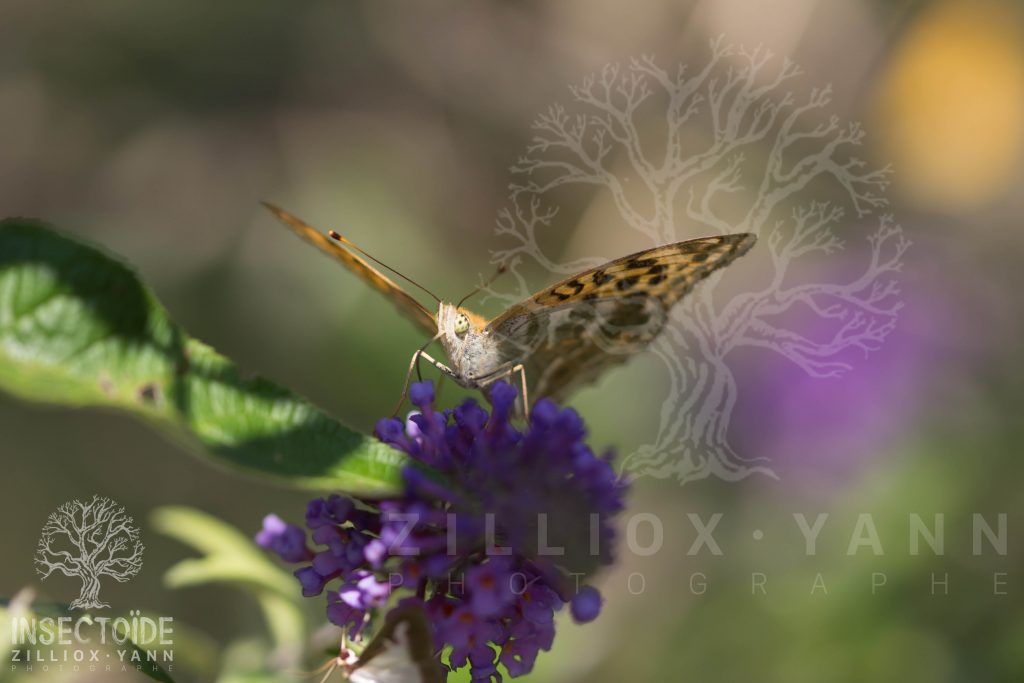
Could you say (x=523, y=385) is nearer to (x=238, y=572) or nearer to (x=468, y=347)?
(x=468, y=347)

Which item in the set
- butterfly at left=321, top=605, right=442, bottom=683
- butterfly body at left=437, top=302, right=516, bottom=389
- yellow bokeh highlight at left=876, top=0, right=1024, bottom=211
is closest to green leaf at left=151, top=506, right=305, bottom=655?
butterfly at left=321, top=605, right=442, bottom=683

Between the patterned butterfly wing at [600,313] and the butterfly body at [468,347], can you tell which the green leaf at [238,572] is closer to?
the butterfly body at [468,347]

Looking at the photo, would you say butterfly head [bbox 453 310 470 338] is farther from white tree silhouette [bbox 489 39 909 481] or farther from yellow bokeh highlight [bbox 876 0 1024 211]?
yellow bokeh highlight [bbox 876 0 1024 211]

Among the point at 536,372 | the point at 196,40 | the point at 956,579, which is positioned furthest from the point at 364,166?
the point at 956,579

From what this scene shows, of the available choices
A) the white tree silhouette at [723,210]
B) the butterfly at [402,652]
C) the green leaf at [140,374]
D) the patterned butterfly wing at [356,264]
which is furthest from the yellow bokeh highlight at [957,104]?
the green leaf at [140,374]

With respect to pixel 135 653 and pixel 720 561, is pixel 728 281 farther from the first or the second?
pixel 135 653

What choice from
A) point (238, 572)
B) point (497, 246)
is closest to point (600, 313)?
point (238, 572)
